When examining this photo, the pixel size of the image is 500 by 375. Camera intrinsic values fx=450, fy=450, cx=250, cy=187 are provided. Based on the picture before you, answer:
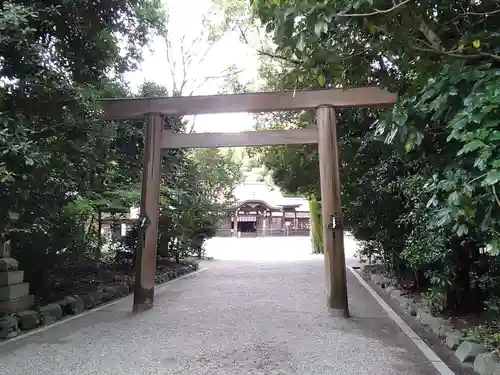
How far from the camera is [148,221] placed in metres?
7.30

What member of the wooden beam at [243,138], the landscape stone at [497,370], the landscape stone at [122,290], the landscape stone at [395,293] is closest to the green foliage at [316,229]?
the landscape stone at [395,293]

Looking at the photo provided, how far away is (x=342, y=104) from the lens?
23.5 ft

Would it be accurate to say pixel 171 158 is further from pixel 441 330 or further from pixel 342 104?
pixel 441 330

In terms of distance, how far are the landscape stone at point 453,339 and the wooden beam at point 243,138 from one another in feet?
11.6

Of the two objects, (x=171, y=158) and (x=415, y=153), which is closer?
(x=415, y=153)

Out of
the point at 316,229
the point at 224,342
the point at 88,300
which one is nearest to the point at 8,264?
the point at 88,300

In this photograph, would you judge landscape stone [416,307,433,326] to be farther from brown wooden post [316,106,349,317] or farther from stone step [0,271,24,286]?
stone step [0,271,24,286]

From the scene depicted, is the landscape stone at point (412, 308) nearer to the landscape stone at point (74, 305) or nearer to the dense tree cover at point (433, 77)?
the dense tree cover at point (433, 77)

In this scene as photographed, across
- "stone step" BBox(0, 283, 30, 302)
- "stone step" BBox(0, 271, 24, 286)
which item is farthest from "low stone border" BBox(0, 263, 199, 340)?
"stone step" BBox(0, 271, 24, 286)

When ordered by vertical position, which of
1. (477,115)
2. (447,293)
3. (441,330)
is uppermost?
(477,115)

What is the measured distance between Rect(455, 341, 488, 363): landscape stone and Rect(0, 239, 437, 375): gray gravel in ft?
1.34

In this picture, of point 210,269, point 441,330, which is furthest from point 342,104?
point 210,269

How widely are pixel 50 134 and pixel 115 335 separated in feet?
8.48

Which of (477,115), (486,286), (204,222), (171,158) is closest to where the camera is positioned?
(477,115)
